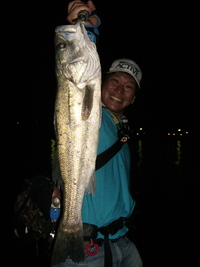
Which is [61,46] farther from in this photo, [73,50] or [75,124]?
[75,124]

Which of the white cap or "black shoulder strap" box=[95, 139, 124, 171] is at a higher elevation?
the white cap

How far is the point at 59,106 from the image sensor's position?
1.86m

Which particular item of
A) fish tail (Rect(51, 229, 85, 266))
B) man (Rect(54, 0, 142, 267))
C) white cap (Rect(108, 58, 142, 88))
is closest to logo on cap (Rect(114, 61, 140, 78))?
white cap (Rect(108, 58, 142, 88))

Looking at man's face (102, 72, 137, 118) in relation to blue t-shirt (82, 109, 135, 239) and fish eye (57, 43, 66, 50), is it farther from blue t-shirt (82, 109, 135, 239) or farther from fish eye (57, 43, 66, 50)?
fish eye (57, 43, 66, 50)

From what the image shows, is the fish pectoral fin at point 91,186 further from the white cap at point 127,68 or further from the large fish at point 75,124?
the white cap at point 127,68

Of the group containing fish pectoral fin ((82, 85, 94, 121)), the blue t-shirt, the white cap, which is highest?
the white cap

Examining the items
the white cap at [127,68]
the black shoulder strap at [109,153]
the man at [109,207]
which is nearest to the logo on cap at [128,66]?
the white cap at [127,68]

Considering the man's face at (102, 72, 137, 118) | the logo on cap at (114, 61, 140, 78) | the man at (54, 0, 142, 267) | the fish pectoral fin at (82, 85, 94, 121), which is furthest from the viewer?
the logo on cap at (114, 61, 140, 78)

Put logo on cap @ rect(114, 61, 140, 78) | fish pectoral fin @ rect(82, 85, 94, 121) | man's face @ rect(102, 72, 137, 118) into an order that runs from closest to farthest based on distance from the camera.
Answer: fish pectoral fin @ rect(82, 85, 94, 121) < man's face @ rect(102, 72, 137, 118) < logo on cap @ rect(114, 61, 140, 78)

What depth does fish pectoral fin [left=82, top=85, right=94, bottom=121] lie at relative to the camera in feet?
5.92

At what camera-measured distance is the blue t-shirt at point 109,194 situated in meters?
2.14

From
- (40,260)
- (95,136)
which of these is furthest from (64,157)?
(40,260)

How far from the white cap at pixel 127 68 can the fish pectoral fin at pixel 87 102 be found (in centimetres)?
128

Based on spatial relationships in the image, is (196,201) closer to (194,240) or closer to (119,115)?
(194,240)
